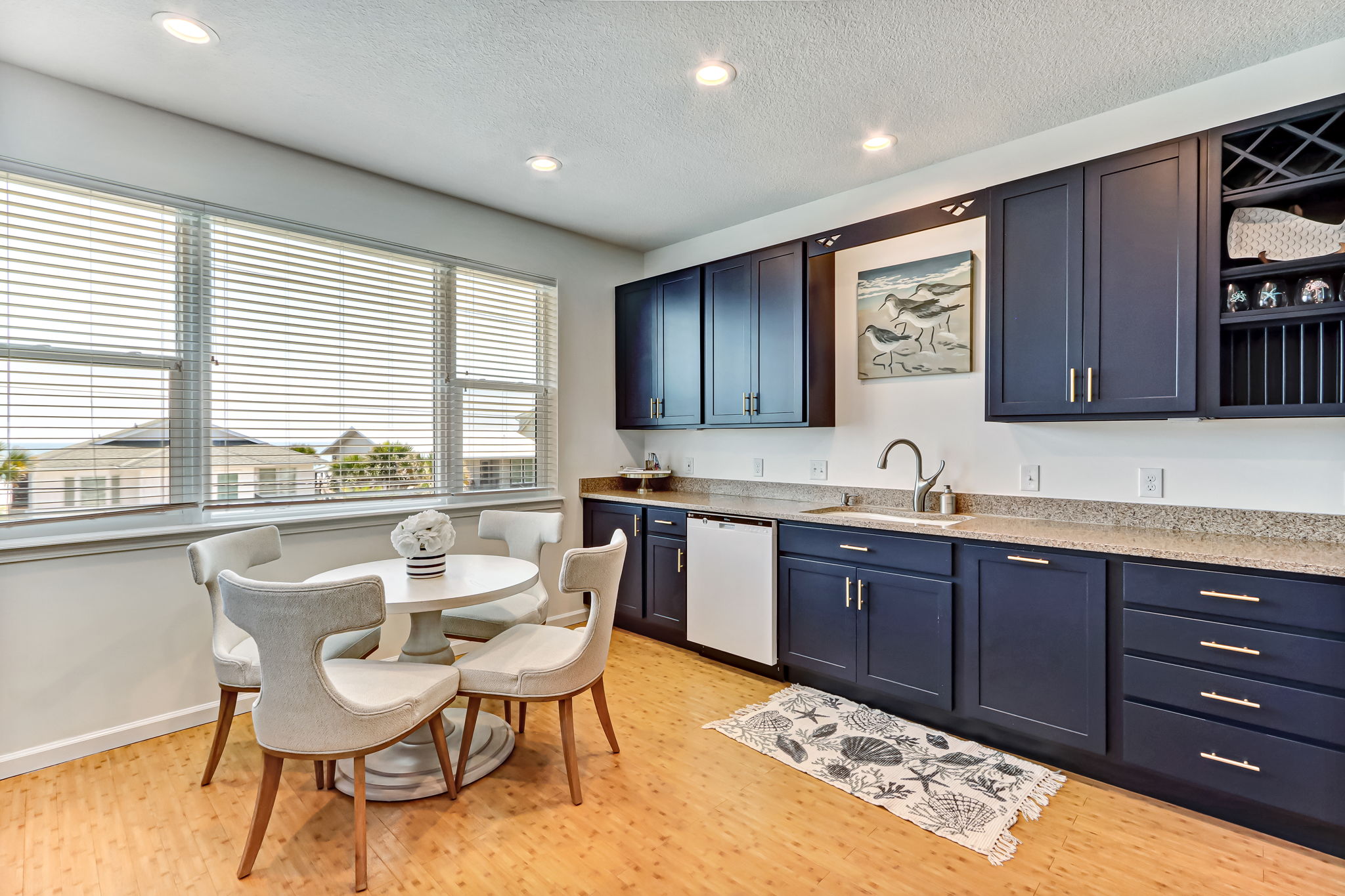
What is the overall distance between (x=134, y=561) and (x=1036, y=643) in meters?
3.63

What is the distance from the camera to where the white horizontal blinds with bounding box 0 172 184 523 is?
2.36 meters

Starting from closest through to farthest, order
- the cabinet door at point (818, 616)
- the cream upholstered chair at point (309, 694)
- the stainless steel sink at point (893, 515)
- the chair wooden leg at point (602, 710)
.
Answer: the cream upholstered chair at point (309, 694) → the chair wooden leg at point (602, 710) → the stainless steel sink at point (893, 515) → the cabinet door at point (818, 616)

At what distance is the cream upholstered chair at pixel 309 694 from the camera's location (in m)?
A: 1.65

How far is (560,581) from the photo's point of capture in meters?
2.12

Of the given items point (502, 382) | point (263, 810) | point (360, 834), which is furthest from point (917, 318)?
point (263, 810)

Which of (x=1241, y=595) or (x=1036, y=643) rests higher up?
(x=1241, y=595)

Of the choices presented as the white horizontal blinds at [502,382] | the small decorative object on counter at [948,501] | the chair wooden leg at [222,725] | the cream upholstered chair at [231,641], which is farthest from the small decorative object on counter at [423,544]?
the small decorative object on counter at [948,501]

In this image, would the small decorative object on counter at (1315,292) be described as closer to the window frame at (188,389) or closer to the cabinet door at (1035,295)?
the cabinet door at (1035,295)

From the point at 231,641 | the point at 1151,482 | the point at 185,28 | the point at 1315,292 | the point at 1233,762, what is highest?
the point at 185,28

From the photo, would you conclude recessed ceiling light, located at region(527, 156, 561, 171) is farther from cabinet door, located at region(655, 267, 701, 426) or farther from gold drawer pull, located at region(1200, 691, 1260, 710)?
gold drawer pull, located at region(1200, 691, 1260, 710)

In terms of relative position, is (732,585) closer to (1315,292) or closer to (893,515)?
(893,515)

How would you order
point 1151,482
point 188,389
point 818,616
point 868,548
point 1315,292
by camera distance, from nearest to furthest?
1. point 1315,292
2. point 1151,482
3. point 188,389
4. point 868,548
5. point 818,616

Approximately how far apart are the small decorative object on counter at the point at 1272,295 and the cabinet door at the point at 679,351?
2.59 m

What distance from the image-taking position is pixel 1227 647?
198 cm
